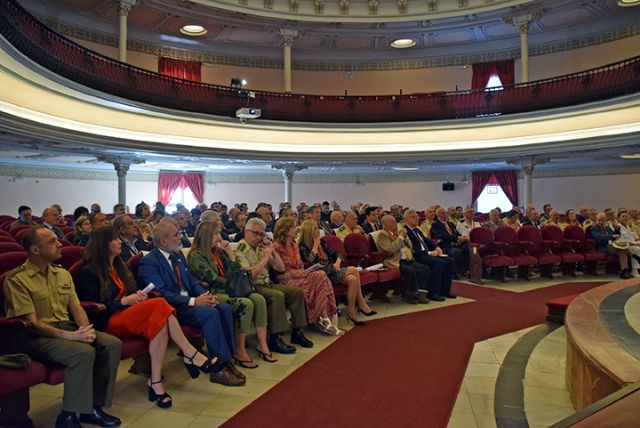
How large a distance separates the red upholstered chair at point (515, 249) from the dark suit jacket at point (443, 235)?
2.20 feet

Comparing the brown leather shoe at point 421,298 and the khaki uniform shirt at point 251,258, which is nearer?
the khaki uniform shirt at point 251,258

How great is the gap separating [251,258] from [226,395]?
129 centimetres

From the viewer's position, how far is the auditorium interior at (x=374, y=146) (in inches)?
115

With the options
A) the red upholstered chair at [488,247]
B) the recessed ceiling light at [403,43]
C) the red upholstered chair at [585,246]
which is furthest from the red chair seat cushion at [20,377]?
the recessed ceiling light at [403,43]

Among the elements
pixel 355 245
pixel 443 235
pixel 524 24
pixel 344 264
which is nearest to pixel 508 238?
pixel 443 235

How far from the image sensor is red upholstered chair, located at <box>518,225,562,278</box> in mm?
7324

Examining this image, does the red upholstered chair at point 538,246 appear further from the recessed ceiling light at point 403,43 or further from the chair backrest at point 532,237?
the recessed ceiling light at point 403,43

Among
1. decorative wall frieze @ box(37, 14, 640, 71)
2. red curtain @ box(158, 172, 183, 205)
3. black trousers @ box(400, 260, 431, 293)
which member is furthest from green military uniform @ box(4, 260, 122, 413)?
red curtain @ box(158, 172, 183, 205)

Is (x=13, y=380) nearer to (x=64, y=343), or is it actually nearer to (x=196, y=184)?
(x=64, y=343)

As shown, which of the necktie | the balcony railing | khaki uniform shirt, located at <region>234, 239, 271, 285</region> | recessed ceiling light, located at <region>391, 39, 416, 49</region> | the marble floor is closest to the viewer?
the marble floor

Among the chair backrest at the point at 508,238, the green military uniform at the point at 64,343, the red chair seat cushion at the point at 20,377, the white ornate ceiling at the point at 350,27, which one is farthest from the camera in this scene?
the white ornate ceiling at the point at 350,27

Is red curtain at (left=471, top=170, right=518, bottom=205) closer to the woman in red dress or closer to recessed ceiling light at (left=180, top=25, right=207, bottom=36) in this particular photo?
recessed ceiling light at (left=180, top=25, right=207, bottom=36)

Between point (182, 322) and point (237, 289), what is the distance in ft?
1.80

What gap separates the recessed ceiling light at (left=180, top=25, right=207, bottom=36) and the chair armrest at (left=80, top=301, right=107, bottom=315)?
12447 mm
